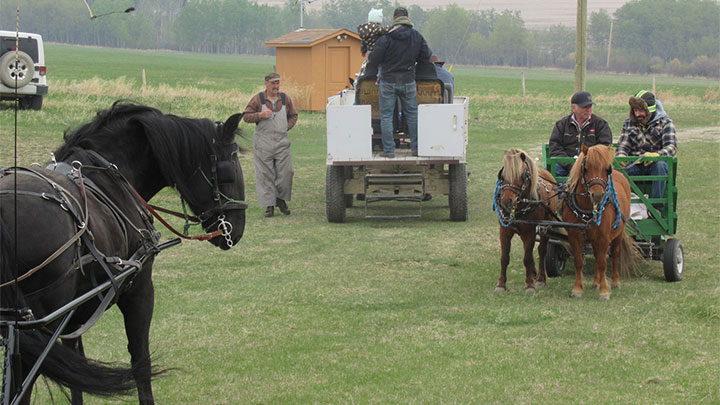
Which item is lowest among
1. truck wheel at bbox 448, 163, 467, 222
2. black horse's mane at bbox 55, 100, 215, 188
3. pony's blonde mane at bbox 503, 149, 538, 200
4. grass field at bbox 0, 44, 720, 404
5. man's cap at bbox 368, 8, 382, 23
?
grass field at bbox 0, 44, 720, 404

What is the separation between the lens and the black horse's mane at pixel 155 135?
438cm

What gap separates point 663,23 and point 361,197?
3511 inches

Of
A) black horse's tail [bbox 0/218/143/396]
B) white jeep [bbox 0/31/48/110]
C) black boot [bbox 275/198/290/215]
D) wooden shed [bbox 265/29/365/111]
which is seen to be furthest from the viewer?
wooden shed [bbox 265/29/365/111]

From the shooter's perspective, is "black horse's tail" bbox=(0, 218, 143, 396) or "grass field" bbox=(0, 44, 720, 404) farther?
"grass field" bbox=(0, 44, 720, 404)

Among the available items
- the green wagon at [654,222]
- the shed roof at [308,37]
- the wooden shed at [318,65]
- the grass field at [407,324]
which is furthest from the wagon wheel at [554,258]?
the shed roof at [308,37]

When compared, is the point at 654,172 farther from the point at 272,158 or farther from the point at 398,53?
the point at 272,158

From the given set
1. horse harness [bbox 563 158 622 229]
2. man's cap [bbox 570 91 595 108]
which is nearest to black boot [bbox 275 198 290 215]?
man's cap [bbox 570 91 595 108]

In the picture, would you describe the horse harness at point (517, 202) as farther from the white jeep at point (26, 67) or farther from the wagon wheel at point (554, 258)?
the white jeep at point (26, 67)

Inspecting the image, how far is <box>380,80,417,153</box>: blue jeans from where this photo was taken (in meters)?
11.0

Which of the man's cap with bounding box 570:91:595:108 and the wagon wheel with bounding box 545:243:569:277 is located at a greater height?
the man's cap with bounding box 570:91:595:108

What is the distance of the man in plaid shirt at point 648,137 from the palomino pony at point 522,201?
4.22ft

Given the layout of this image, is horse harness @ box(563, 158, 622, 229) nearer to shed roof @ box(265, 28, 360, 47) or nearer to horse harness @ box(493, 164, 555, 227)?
horse harness @ box(493, 164, 555, 227)

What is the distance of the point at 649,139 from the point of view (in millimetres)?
8430

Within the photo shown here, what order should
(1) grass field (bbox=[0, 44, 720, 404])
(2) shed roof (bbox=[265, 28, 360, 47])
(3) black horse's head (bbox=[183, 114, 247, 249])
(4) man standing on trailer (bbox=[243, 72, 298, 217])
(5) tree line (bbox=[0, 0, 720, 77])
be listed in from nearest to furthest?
(3) black horse's head (bbox=[183, 114, 247, 249]) < (1) grass field (bbox=[0, 44, 720, 404]) < (4) man standing on trailer (bbox=[243, 72, 298, 217]) < (2) shed roof (bbox=[265, 28, 360, 47]) < (5) tree line (bbox=[0, 0, 720, 77])
